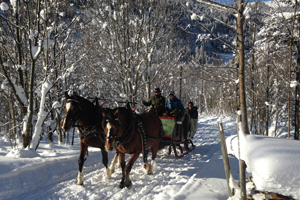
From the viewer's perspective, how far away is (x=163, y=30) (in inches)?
378

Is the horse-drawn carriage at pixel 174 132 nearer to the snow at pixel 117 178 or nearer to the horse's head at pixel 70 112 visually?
A: the snow at pixel 117 178

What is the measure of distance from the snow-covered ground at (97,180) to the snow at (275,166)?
1.51 metres

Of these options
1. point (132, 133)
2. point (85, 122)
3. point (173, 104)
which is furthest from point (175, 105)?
point (85, 122)

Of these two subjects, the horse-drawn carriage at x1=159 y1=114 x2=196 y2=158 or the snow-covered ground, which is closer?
the snow-covered ground

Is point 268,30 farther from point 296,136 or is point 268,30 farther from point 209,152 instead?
point 209,152

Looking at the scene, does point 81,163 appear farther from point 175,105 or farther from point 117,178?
point 175,105

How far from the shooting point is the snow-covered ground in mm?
3857

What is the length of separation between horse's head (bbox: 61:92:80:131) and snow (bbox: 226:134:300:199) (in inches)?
131

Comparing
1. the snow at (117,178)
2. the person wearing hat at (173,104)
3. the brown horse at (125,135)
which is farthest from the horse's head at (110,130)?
the person wearing hat at (173,104)

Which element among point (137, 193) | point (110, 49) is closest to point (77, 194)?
point (137, 193)

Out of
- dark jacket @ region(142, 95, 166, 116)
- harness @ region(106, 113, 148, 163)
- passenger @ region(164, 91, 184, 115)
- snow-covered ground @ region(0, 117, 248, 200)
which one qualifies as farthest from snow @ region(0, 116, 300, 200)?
passenger @ region(164, 91, 184, 115)

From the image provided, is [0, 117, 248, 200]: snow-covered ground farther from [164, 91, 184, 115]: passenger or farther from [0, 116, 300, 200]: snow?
[164, 91, 184, 115]: passenger

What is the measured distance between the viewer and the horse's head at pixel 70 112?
13.8 feet

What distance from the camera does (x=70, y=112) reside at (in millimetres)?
4297
